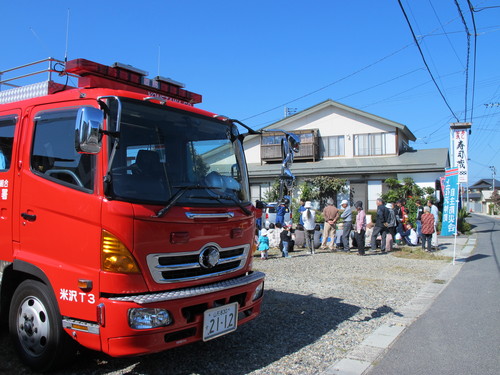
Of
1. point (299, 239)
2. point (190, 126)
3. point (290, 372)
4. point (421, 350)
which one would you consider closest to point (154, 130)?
point (190, 126)

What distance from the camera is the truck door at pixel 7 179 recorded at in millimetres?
3982

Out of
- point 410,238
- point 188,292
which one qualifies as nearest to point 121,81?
point 188,292

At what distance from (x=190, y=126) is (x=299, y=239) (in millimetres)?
10452

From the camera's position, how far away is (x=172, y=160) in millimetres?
3855

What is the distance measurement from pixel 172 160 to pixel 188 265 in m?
1.01

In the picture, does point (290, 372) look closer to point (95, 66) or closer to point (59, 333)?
point (59, 333)

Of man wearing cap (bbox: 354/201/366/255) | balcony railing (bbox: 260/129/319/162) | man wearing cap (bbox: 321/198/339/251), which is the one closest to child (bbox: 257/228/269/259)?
man wearing cap (bbox: 321/198/339/251)

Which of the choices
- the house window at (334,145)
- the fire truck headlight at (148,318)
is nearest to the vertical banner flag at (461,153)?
the house window at (334,145)

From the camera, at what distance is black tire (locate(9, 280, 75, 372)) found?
11.4ft

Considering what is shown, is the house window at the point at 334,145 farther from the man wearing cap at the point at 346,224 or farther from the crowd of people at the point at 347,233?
the man wearing cap at the point at 346,224

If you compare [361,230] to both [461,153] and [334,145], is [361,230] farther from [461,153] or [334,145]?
[334,145]

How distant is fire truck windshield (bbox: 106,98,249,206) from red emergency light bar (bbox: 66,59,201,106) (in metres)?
0.36

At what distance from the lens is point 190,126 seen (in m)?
4.21

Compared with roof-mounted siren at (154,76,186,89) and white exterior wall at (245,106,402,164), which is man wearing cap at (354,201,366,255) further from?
white exterior wall at (245,106,402,164)
